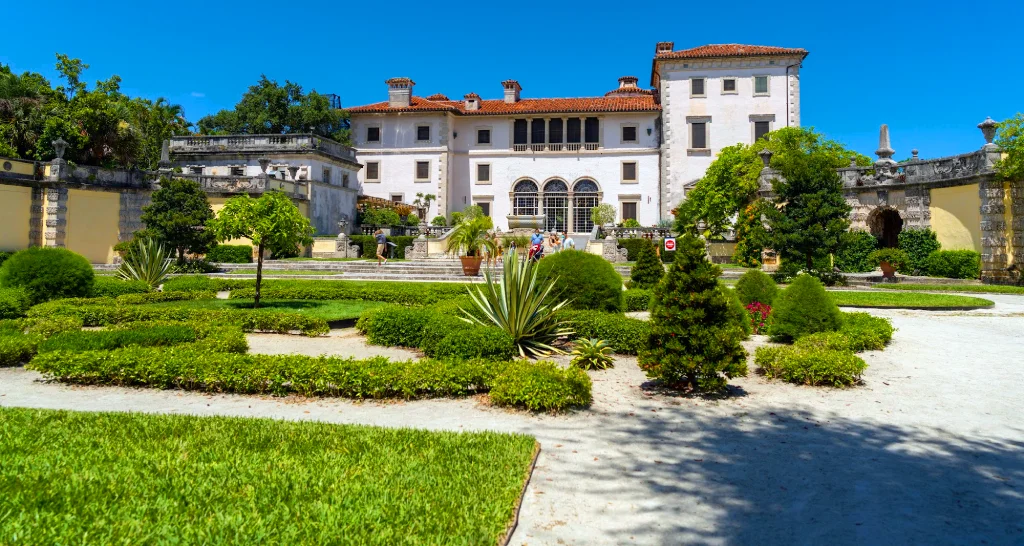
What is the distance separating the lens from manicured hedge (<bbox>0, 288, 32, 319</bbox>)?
36.0 ft

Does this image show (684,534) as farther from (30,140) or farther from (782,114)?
(782,114)

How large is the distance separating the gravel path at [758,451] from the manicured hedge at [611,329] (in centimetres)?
61

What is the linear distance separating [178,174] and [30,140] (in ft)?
18.2

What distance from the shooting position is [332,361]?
22.0 ft

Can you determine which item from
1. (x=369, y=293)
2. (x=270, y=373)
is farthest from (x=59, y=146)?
(x=270, y=373)

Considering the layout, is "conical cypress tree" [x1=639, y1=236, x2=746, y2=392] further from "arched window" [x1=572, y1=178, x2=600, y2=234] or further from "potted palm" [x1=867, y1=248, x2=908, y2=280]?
"arched window" [x1=572, y1=178, x2=600, y2=234]

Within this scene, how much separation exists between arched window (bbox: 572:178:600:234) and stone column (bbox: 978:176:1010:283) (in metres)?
24.2

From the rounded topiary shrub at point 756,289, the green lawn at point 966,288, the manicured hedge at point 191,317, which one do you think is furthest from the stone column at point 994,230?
the manicured hedge at point 191,317

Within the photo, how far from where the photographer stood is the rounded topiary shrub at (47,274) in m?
12.6

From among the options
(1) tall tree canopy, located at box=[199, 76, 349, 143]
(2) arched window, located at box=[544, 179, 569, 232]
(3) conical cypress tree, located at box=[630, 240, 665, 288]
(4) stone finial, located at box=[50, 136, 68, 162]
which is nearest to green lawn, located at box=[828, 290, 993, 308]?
(3) conical cypress tree, located at box=[630, 240, 665, 288]

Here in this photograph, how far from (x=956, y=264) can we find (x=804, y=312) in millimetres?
17280

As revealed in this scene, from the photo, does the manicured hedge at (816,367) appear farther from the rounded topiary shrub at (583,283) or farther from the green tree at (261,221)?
the green tree at (261,221)

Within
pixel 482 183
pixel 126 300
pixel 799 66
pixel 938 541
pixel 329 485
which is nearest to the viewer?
pixel 938 541

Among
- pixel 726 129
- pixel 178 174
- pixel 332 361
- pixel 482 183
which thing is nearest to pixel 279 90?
pixel 482 183
